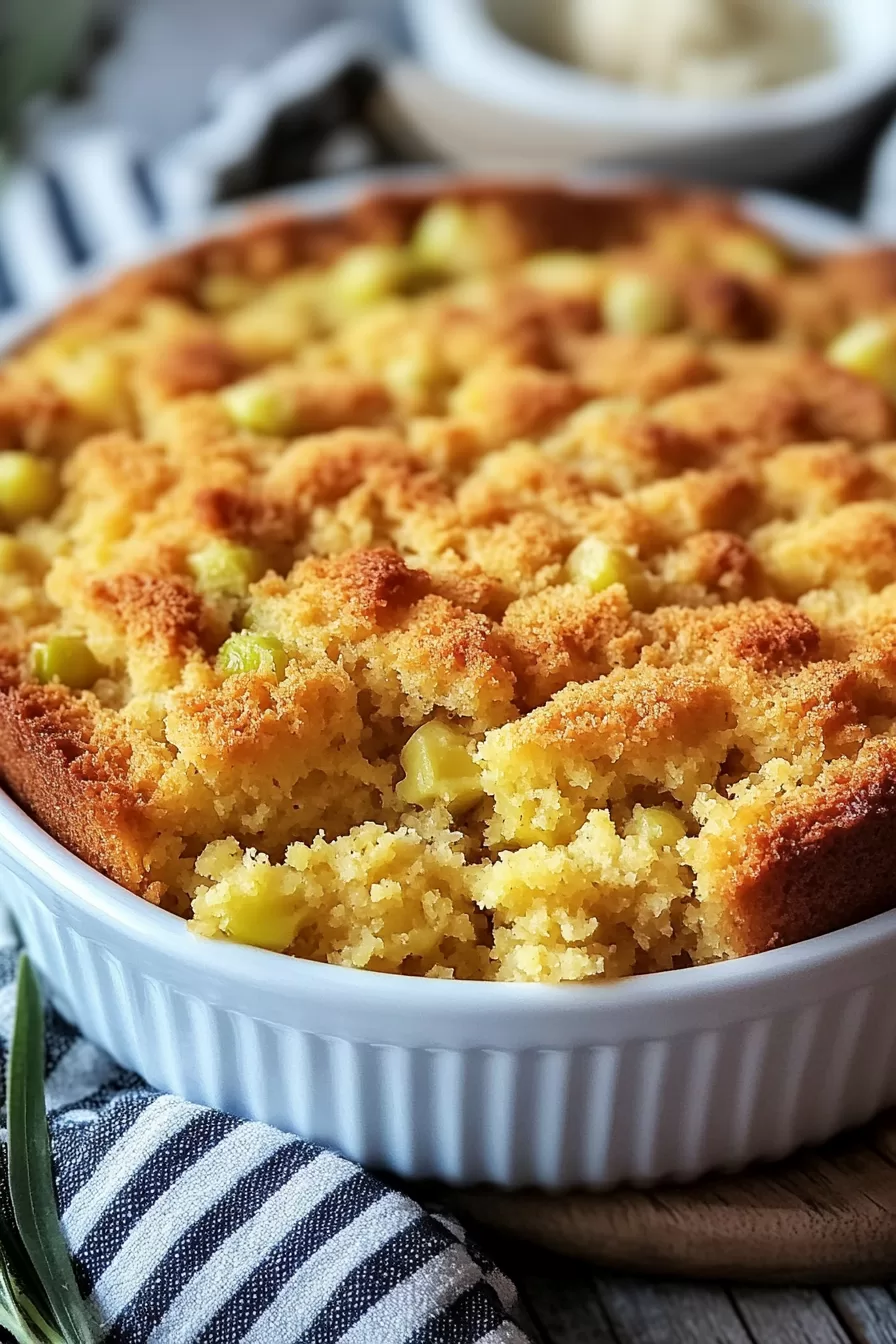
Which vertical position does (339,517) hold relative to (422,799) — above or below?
above

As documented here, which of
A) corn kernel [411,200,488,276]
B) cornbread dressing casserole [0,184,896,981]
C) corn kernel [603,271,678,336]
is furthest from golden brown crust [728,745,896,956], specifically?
corn kernel [411,200,488,276]

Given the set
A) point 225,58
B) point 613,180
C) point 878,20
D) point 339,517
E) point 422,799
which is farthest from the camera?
point 225,58

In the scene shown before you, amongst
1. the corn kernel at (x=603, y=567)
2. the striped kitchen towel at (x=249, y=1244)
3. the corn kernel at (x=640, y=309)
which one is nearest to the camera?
the striped kitchen towel at (x=249, y=1244)

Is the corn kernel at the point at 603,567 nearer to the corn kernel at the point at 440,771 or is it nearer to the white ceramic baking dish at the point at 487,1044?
the corn kernel at the point at 440,771

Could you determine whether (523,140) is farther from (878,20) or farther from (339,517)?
(339,517)

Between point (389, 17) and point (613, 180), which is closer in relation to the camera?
point (613, 180)

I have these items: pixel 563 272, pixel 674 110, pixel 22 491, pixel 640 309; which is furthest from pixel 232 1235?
pixel 674 110

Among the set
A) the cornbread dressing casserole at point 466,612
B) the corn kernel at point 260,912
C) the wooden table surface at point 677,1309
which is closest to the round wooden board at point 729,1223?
the wooden table surface at point 677,1309

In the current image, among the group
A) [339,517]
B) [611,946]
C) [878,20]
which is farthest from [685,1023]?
[878,20]
